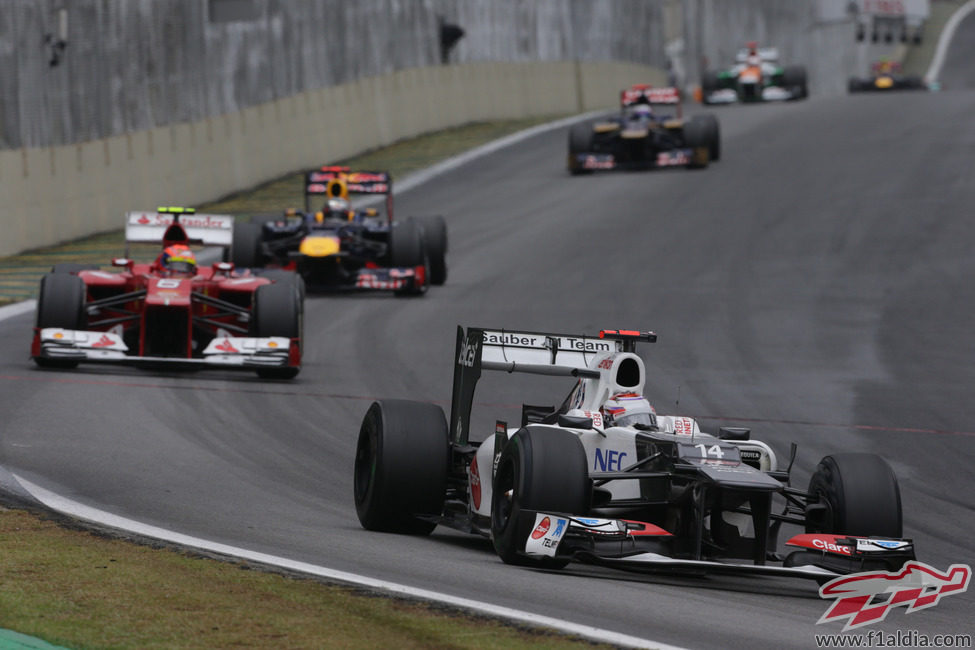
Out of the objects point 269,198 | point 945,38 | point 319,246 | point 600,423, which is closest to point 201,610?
point 600,423

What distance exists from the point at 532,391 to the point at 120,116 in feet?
57.0

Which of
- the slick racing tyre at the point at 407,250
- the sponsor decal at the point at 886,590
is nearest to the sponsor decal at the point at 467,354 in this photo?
the sponsor decal at the point at 886,590

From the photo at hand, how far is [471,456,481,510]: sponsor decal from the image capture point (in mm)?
10742

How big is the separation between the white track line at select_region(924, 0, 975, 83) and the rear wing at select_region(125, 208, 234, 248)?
74.5 metres

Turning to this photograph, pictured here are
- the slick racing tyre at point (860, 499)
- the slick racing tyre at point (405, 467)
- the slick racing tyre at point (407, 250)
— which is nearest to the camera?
the slick racing tyre at point (860, 499)

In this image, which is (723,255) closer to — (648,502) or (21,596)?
(648,502)

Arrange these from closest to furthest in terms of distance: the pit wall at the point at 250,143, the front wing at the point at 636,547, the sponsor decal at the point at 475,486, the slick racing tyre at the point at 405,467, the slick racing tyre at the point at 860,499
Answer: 1. the front wing at the point at 636,547
2. the slick racing tyre at the point at 860,499
3. the sponsor decal at the point at 475,486
4. the slick racing tyre at the point at 405,467
5. the pit wall at the point at 250,143

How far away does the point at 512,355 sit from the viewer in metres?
11.7

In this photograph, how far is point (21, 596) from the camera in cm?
803

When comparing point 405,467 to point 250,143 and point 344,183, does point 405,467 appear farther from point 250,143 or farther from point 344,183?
point 250,143

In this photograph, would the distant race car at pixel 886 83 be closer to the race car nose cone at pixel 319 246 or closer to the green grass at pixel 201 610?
the race car nose cone at pixel 319 246

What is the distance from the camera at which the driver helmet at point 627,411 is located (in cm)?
1059

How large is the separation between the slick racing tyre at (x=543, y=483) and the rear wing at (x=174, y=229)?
10521mm

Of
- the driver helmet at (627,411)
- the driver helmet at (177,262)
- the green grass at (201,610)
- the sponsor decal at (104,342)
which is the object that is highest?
the driver helmet at (177,262)
